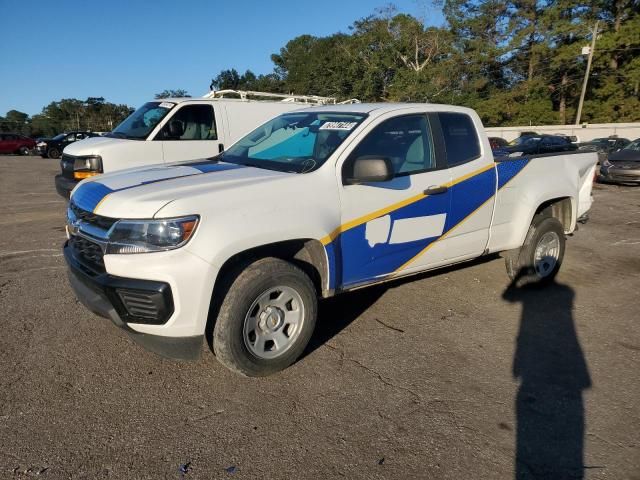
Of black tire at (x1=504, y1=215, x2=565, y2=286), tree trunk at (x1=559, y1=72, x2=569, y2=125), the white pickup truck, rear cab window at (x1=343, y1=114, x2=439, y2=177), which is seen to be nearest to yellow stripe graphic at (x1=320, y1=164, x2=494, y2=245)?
the white pickup truck

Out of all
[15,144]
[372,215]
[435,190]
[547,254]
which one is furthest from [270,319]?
[15,144]

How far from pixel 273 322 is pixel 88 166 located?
5295mm

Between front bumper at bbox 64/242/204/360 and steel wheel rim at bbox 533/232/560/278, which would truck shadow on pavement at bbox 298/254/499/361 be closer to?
front bumper at bbox 64/242/204/360

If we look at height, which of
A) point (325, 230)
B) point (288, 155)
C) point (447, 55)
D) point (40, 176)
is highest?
point (447, 55)

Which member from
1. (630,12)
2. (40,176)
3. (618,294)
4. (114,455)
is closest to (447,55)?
(630,12)

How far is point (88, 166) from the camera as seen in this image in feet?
23.7

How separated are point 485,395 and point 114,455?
2.23m

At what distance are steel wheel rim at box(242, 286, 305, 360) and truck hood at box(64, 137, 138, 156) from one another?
528 cm

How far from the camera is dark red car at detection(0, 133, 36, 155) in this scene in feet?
101

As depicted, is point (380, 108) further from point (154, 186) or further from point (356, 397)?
point (356, 397)

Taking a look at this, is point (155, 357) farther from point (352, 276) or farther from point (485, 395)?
point (485, 395)

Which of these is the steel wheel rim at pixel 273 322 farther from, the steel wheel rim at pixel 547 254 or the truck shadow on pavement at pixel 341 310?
the steel wheel rim at pixel 547 254

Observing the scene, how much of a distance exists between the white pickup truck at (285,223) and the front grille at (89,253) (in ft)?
0.04

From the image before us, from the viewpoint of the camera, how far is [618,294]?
518 cm
